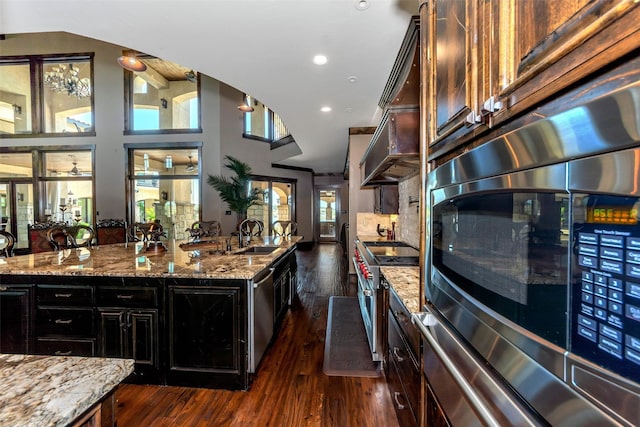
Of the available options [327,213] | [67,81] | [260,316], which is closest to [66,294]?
[260,316]

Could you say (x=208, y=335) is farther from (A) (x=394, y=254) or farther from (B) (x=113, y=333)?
(A) (x=394, y=254)

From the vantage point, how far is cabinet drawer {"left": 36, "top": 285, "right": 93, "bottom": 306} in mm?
2074

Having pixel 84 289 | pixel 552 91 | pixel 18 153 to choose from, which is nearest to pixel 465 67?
pixel 552 91

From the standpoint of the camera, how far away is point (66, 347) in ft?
6.88

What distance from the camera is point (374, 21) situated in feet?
7.23

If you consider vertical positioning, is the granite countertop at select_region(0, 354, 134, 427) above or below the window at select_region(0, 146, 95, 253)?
below

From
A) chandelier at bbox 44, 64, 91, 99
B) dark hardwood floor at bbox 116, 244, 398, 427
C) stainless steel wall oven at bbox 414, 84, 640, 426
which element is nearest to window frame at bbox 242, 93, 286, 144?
chandelier at bbox 44, 64, 91, 99

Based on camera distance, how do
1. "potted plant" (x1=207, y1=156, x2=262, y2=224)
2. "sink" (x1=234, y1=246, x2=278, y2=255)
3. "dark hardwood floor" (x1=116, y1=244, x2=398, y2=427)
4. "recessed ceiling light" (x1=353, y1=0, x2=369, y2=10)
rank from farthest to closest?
"potted plant" (x1=207, y1=156, x2=262, y2=224) → "sink" (x1=234, y1=246, x2=278, y2=255) → "recessed ceiling light" (x1=353, y1=0, x2=369, y2=10) → "dark hardwood floor" (x1=116, y1=244, x2=398, y2=427)

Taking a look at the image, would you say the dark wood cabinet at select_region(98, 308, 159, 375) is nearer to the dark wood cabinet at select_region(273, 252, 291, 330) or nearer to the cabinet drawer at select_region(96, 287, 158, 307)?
the cabinet drawer at select_region(96, 287, 158, 307)

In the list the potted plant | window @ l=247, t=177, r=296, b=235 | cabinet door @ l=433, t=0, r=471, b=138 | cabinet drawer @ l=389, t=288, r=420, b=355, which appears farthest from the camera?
window @ l=247, t=177, r=296, b=235

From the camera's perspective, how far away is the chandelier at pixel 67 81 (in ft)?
23.1

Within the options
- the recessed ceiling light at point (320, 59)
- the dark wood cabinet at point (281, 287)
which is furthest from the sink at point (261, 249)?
the recessed ceiling light at point (320, 59)

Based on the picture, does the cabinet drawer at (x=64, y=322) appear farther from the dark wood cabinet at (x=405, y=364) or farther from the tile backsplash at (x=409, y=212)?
the tile backsplash at (x=409, y=212)

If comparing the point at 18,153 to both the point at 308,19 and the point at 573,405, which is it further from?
the point at 573,405
